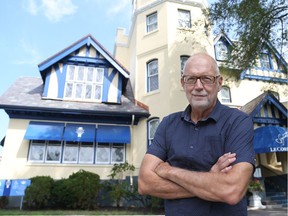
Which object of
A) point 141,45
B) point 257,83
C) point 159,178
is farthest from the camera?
point 257,83

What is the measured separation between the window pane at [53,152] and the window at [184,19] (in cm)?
1051

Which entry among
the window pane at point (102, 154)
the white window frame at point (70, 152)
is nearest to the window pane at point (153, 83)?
the window pane at point (102, 154)

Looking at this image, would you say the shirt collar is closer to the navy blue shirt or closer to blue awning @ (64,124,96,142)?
the navy blue shirt

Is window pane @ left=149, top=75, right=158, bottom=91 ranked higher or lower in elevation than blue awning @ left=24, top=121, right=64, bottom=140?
higher

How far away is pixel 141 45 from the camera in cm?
1553

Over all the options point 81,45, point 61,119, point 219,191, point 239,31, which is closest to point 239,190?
point 219,191

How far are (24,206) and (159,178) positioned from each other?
10886 millimetres

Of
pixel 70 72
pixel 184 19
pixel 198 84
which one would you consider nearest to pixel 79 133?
pixel 70 72

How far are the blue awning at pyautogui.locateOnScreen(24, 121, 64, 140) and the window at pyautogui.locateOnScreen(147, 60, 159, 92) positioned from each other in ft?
18.8

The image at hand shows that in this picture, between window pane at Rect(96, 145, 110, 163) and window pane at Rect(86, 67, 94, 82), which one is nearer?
window pane at Rect(96, 145, 110, 163)

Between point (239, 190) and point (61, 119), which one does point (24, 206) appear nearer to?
point (61, 119)

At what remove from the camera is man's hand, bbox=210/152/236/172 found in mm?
1710

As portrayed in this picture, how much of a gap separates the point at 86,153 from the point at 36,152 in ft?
8.34

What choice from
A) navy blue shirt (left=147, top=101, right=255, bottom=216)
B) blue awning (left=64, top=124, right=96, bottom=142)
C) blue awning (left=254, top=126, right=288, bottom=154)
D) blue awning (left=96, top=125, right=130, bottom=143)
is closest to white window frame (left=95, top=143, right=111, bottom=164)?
blue awning (left=96, top=125, right=130, bottom=143)
